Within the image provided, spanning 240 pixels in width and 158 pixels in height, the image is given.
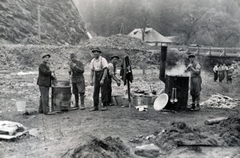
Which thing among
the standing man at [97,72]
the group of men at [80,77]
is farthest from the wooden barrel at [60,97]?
the standing man at [97,72]

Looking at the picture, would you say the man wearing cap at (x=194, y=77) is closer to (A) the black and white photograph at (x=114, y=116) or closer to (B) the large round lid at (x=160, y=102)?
(A) the black and white photograph at (x=114, y=116)

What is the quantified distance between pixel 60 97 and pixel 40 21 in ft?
87.1

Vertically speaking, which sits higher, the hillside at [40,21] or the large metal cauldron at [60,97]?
the hillside at [40,21]

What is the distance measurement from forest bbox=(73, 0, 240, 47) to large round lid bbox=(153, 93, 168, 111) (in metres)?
47.6

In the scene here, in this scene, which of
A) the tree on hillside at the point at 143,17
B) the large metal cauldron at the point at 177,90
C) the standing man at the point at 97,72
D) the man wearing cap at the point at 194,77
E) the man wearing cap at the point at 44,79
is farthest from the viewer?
the tree on hillside at the point at 143,17

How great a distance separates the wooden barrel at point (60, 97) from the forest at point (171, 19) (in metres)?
48.1

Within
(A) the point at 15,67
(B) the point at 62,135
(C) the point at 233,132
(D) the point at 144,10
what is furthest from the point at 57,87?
(D) the point at 144,10

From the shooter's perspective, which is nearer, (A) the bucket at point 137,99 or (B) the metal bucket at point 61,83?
(B) the metal bucket at point 61,83

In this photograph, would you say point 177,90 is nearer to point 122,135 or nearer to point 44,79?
point 122,135

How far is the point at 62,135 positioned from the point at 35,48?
1977 centimetres

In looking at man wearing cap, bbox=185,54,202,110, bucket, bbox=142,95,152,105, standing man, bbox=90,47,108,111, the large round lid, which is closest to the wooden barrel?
standing man, bbox=90,47,108,111

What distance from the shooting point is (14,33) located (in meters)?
28.2

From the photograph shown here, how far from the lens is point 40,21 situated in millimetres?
32500

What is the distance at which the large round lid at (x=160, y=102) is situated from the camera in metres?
8.11
